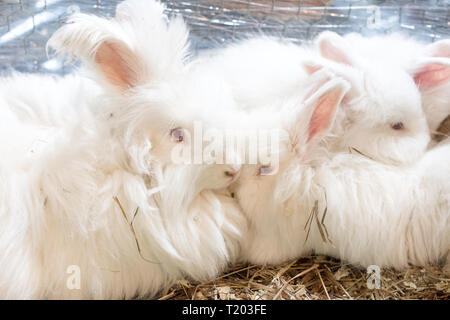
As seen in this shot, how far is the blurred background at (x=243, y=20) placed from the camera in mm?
1722

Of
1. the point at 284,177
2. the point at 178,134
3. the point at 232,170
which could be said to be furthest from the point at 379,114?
the point at 178,134

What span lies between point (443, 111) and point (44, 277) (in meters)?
1.30

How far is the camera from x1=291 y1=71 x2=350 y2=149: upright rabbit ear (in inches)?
45.3

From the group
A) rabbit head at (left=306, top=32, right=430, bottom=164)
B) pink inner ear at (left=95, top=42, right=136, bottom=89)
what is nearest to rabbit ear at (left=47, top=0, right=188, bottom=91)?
pink inner ear at (left=95, top=42, right=136, bottom=89)

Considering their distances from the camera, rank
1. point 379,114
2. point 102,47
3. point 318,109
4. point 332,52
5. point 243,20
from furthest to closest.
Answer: point 243,20 → point 332,52 → point 379,114 → point 318,109 → point 102,47

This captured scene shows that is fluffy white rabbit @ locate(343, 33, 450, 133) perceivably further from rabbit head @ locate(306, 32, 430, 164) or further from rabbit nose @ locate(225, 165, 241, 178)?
rabbit nose @ locate(225, 165, 241, 178)

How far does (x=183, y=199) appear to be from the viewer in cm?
115

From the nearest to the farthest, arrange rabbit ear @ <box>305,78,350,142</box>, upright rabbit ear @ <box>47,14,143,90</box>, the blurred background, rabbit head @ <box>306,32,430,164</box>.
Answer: upright rabbit ear @ <box>47,14,143,90</box> → rabbit ear @ <box>305,78,350,142</box> → rabbit head @ <box>306,32,430,164</box> → the blurred background

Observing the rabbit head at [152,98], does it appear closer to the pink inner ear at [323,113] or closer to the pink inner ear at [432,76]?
the pink inner ear at [323,113]

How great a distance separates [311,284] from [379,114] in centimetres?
53

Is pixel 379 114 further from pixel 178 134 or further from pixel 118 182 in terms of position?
pixel 118 182

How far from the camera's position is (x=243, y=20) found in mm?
1838
